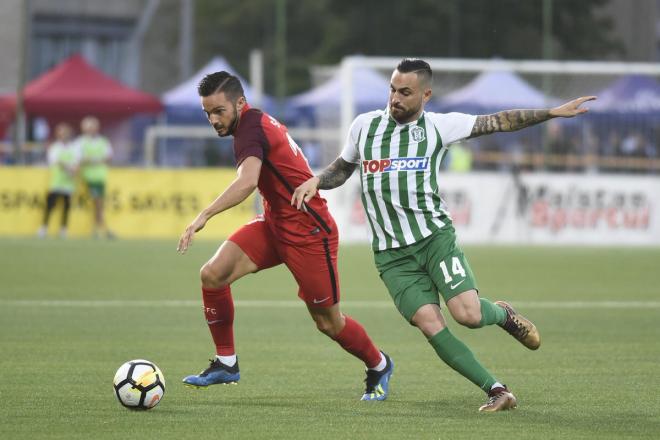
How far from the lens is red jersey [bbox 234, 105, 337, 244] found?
8.37 m

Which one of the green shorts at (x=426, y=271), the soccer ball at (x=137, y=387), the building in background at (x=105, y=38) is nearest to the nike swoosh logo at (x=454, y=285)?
the green shorts at (x=426, y=271)

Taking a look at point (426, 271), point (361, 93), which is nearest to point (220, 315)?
point (426, 271)

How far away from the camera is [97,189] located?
25641 mm

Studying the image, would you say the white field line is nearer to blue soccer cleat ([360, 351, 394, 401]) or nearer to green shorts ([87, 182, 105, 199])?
blue soccer cleat ([360, 351, 394, 401])

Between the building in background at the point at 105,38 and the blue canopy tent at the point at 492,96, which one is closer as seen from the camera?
the blue canopy tent at the point at 492,96

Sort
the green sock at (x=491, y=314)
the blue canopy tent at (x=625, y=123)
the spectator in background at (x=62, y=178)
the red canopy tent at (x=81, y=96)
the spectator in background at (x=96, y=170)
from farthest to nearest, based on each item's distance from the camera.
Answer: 1. the red canopy tent at (x=81, y=96)
2. the blue canopy tent at (x=625, y=123)
3. the spectator in background at (x=96, y=170)
4. the spectator in background at (x=62, y=178)
5. the green sock at (x=491, y=314)

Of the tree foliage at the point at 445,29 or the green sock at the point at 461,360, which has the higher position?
the tree foliage at the point at 445,29

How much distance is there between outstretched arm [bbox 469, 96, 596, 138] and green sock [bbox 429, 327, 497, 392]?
125 centimetres

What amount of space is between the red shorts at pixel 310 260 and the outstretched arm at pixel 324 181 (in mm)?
340

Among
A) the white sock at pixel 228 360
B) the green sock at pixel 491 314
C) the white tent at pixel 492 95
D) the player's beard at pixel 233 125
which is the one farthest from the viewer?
the white tent at pixel 492 95

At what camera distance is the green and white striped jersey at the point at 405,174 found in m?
8.04

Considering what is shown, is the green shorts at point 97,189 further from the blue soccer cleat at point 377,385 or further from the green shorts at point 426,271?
the green shorts at point 426,271

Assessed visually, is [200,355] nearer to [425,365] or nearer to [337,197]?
[425,365]

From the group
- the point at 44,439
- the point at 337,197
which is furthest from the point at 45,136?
the point at 44,439
